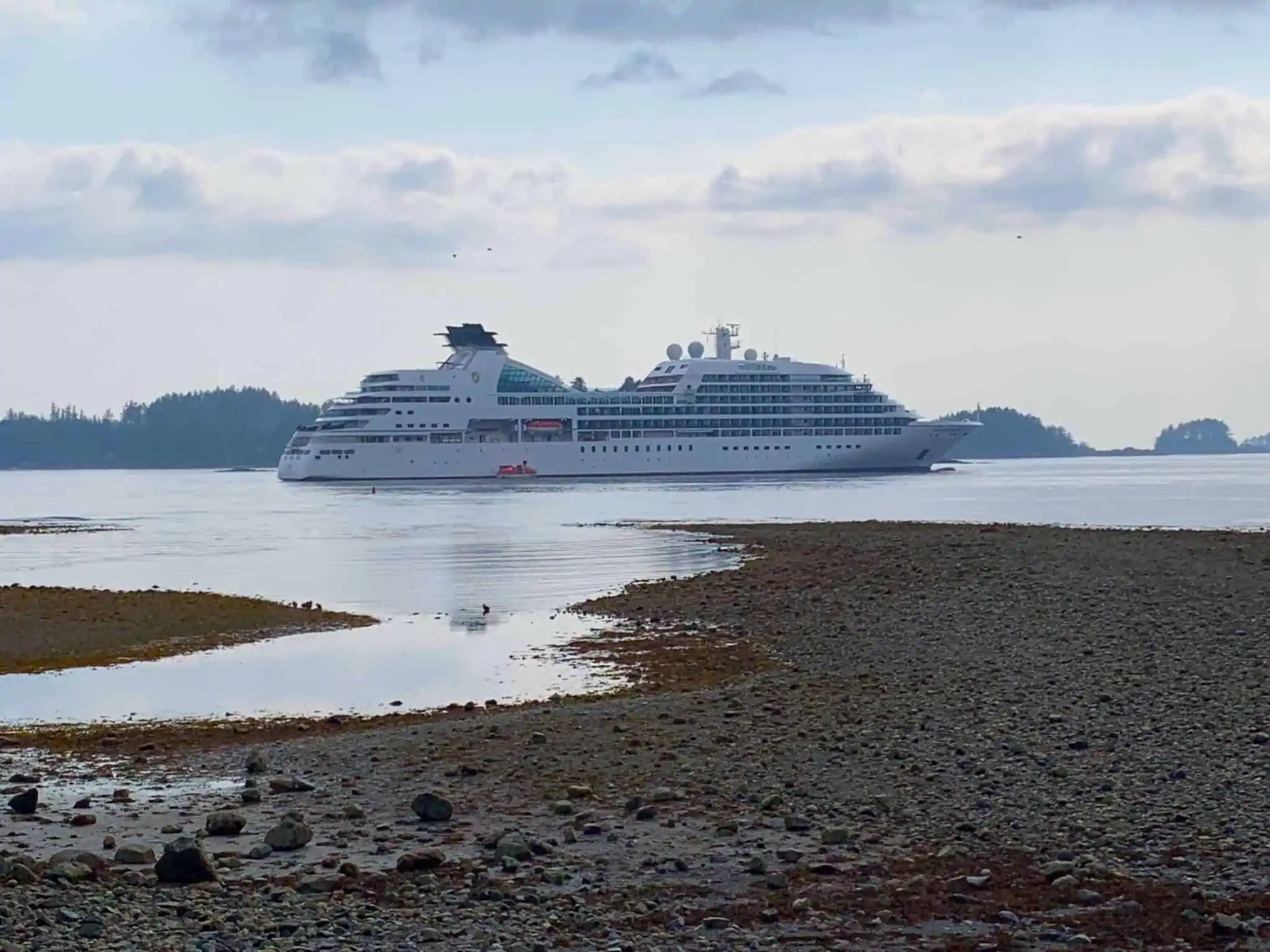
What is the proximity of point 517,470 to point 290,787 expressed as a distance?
117710 millimetres

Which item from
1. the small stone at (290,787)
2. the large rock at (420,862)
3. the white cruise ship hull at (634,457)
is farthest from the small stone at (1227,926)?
the white cruise ship hull at (634,457)

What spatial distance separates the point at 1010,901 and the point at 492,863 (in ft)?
9.59

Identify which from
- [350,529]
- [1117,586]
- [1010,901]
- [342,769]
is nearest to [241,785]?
[342,769]

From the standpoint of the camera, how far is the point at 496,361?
433 feet

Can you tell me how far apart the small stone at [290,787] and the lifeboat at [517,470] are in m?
117

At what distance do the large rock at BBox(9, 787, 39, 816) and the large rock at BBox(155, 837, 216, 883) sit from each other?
2.63 metres

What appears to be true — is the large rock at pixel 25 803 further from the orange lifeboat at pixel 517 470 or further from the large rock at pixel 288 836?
the orange lifeboat at pixel 517 470

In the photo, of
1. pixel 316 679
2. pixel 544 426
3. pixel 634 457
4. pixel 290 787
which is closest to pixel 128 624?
pixel 316 679

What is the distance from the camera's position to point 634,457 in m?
133

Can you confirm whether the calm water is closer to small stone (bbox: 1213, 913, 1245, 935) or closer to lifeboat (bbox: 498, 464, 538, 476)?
small stone (bbox: 1213, 913, 1245, 935)

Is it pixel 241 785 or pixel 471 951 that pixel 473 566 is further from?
pixel 471 951

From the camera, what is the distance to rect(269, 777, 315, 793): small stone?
11609 mm

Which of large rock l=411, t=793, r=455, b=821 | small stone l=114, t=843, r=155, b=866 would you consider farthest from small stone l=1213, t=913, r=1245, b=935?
small stone l=114, t=843, r=155, b=866

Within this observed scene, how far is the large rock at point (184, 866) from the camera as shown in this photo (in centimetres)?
873
